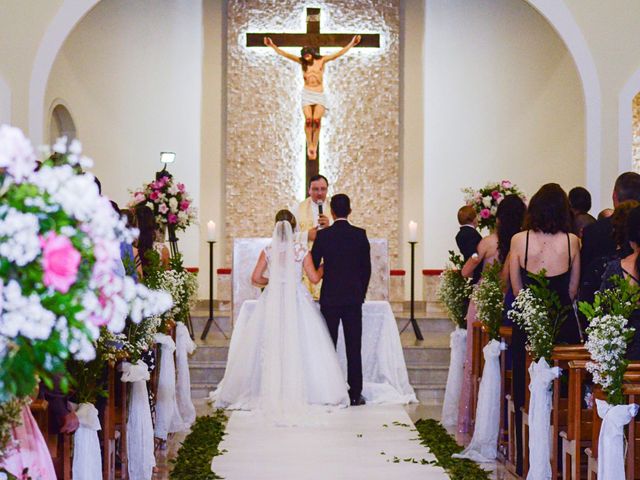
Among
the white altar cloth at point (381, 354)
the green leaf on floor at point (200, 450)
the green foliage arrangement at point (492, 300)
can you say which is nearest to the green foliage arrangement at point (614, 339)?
the green foliage arrangement at point (492, 300)

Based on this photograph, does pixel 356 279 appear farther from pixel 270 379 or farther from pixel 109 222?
pixel 109 222

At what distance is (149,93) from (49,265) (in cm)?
1158

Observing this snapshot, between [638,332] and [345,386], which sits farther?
[345,386]

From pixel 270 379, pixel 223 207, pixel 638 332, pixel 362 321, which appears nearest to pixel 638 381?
pixel 638 332

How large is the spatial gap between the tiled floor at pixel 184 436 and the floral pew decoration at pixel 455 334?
0.34 metres

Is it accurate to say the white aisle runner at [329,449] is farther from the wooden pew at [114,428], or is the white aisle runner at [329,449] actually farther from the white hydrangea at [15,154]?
the white hydrangea at [15,154]

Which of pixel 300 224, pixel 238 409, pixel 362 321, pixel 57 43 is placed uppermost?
pixel 57 43

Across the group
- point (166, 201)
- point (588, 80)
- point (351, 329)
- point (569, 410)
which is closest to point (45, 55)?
point (166, 201)

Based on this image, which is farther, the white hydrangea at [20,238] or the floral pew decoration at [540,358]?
the floral pew decoration at [540,358]

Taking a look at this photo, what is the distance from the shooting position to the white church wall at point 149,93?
13.0 m

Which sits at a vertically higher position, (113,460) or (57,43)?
(57,43)

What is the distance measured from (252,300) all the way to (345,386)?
1.19 metres

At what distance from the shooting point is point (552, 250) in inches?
233

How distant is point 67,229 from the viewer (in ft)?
6.96
